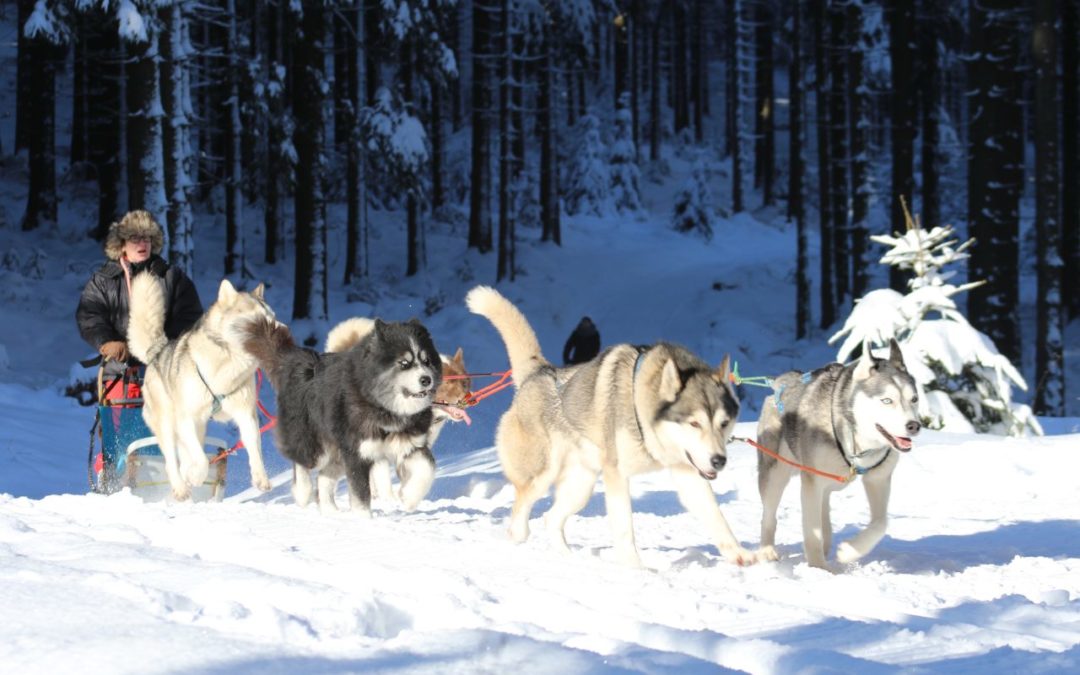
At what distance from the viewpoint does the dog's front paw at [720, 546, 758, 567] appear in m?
5.40

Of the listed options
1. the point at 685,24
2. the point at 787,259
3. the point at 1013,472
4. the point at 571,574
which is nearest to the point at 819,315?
the point at 787,259

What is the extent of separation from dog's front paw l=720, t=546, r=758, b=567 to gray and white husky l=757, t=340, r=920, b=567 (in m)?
0.12

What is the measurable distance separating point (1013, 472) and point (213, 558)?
6223mm

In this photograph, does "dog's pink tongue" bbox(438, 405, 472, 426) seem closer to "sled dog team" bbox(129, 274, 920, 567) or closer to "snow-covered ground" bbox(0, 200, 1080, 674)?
"sled dog team" bbox(129, 274, 920, 567)

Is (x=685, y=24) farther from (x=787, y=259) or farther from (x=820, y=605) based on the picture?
(x=820, y=605)

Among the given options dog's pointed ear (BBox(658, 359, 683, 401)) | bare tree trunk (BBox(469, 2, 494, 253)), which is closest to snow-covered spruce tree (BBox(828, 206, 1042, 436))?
dog's pointed ear (BBox(658, 359, 683, 401))

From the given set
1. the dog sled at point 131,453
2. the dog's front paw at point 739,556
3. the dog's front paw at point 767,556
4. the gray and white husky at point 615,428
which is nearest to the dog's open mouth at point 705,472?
the gray and white husky at point 615,428

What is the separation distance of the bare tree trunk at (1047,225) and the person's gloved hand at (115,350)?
1070 cm

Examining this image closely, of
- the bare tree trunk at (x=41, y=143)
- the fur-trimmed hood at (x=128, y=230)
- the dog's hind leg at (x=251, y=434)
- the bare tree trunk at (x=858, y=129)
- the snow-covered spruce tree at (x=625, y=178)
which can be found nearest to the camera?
the dog's hind leg at (x=251, y=434)

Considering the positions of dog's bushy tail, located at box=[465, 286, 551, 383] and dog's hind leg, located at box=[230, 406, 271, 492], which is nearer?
dog's bushy tail, located at box=[465, 286, 551, 383]

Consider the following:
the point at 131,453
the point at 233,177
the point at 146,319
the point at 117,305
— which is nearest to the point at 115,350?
the point at 146,319

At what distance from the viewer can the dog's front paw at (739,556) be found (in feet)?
17.7

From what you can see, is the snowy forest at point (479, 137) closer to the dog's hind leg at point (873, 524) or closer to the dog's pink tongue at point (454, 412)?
the dog's pink tongue at point (454, 412)

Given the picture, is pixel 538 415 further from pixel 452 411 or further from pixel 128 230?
pixel 128 230
